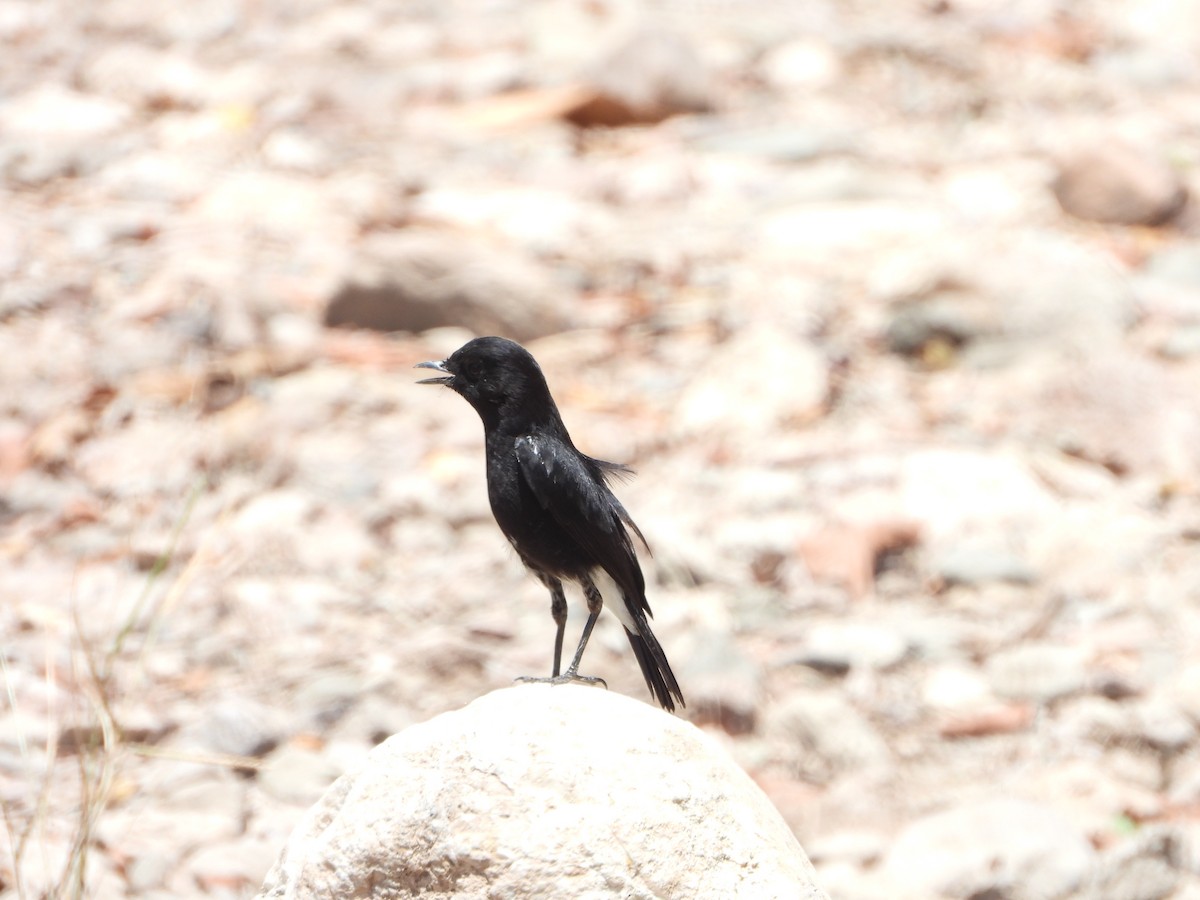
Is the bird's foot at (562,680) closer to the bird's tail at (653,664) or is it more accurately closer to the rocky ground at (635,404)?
the bird's tail at (653,664)

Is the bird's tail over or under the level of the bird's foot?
under

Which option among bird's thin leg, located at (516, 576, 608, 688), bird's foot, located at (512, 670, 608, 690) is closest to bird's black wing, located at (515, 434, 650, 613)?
bird's thin leg, located at (516, 576, 608, 688)

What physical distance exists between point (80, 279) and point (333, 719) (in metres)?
4.13

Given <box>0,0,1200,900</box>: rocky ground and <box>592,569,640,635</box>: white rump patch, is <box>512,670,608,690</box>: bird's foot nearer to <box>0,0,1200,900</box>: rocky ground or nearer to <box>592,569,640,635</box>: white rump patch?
<box>592,569,640,635</box>: white rump patch

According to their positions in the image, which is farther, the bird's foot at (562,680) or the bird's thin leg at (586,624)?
the bird's thin leg at (586,624)

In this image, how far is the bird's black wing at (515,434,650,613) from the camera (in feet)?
14.7

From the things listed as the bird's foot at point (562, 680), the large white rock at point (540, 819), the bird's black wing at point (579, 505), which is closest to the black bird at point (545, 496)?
the bird's black wing at point (579, 505)

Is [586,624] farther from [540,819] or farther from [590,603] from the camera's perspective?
[540,819]

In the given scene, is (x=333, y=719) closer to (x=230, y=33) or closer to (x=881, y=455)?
(x=881, y=455)

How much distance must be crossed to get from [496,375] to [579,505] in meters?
0.47

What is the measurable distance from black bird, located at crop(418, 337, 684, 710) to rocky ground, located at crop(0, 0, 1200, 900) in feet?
3.51

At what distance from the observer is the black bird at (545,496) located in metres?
4.51

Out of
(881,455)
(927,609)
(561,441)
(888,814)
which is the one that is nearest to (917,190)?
(881,455)

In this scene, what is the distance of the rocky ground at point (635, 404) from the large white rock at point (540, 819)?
0.94 meters
